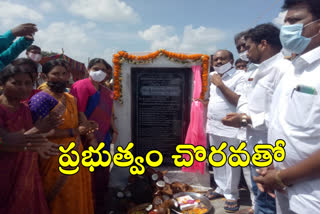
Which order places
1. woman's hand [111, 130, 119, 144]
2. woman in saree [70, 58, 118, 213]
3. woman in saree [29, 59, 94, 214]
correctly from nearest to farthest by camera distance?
woman in saree [29, 59, 94, 214] < woman in saree [70, 58, 118, 213] < woman's hand [111, 130, 119, 144]

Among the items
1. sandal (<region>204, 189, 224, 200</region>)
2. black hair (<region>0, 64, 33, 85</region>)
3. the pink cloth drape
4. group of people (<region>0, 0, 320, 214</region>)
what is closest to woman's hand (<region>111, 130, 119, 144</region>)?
group of people (<region>0, 0, 320, 214</region>)

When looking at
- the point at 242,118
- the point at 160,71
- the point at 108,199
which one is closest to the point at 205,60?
the point at 160,71

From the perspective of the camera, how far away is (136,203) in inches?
128

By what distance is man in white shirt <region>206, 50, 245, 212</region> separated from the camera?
10.8 feet

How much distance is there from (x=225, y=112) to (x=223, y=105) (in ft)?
0.36

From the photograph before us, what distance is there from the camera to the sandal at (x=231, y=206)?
3.23m

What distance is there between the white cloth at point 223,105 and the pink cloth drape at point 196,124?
0.23 metres

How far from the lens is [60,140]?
2338mm

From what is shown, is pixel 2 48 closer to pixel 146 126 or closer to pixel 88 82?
pixel 88 82

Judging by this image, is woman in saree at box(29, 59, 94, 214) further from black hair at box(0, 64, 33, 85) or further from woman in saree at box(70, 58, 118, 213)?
woman in saree at box(70, 58, 118, 213)

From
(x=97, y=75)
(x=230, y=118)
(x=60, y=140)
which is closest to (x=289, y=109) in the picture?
(x=230, y=118)

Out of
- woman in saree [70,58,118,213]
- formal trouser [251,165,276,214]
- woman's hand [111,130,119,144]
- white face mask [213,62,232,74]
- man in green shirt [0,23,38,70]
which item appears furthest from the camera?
woman's hand [111,130,119,144]

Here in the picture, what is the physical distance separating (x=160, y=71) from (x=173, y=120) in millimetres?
924

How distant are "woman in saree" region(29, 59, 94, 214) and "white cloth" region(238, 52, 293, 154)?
1869 millimetres
